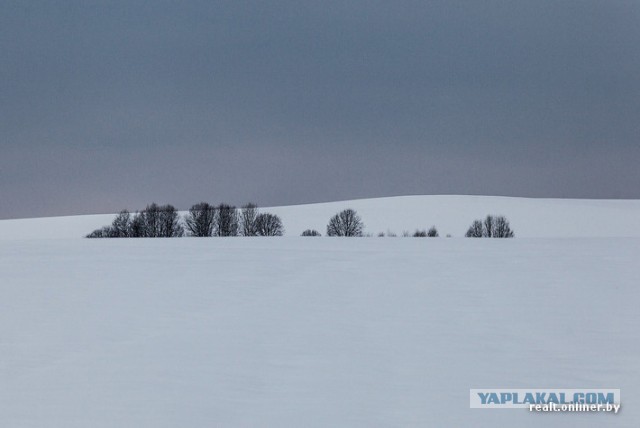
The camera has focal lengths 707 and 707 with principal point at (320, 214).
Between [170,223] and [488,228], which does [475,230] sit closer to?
[488,228]

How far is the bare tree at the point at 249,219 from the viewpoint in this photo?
165ft

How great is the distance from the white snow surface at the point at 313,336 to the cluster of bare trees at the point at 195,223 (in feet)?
105

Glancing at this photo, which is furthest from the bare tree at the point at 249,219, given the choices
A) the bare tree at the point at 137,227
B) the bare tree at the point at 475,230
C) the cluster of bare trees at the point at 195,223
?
the bare tree at the point at 475,230

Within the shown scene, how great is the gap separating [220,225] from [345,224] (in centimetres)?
942

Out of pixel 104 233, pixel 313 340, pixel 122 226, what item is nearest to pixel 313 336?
pixel 313 340

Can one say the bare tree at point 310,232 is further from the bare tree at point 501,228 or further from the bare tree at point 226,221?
the bare tree at point 501,228

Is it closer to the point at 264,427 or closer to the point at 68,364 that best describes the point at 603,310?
the point at 264,427

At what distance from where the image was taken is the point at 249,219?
52.5m

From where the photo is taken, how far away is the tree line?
166ft

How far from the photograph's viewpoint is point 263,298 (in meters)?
12.7

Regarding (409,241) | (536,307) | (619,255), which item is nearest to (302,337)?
(536,307)

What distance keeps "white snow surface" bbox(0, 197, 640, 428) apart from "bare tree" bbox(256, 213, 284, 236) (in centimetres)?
3068

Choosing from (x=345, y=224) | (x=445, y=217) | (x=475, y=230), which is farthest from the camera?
(x=445, y=217)

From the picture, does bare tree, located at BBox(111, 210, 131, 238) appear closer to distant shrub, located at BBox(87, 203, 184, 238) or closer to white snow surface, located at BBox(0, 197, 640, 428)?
distant shrub, located at BBox(87, 203, 184, 238)
